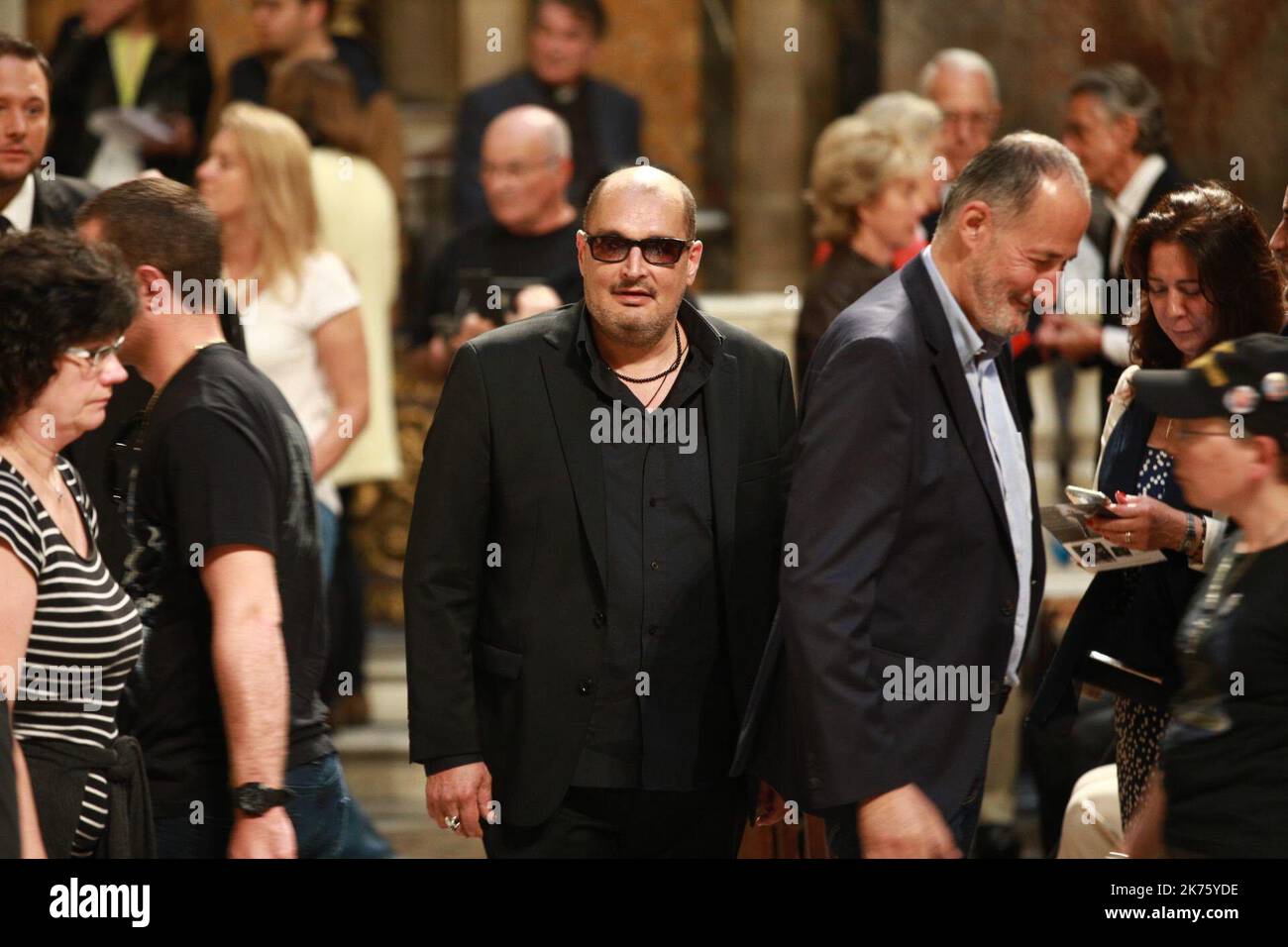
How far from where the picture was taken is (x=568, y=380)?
4062 millimetres

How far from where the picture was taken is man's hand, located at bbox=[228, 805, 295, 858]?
3.70 m

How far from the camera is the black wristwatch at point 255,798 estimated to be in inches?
145

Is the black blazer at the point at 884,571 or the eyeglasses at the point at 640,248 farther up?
the eyeglasses at the point at 640,248

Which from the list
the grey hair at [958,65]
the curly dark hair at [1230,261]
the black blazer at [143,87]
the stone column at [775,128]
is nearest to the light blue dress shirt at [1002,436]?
the curly dark hair at [1230,261]

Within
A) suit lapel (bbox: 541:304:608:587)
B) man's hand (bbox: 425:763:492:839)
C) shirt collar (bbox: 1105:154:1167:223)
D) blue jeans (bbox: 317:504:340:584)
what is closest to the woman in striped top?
man's hand (bbox: 425:763:492:839)

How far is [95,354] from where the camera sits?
3.68 m

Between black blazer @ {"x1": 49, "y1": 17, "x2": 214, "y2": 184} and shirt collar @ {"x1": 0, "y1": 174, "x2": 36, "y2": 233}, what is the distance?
214cm

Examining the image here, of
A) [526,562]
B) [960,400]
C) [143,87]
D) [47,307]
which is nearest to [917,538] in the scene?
[960,400]

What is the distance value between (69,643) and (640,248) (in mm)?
1319

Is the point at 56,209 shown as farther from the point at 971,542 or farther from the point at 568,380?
the point at 971,542

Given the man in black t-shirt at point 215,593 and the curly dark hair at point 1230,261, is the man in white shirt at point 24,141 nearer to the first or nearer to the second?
the man in black t-shirt at point 215,593

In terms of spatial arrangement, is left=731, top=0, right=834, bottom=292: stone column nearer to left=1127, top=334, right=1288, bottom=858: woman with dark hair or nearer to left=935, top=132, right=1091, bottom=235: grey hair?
left=935, top=132, right=1091, bottom=235: grey hair

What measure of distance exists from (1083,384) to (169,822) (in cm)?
527

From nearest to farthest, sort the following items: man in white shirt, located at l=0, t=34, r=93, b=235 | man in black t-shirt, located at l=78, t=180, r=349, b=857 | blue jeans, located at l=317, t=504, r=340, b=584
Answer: man in black t-shirt, located at l=78, t=180, r=349, b=857 → man in white shirt, located at l=0, t=34, r=93, b=235 → blue jeans, located at l=317, t=504, r=340, b=584
